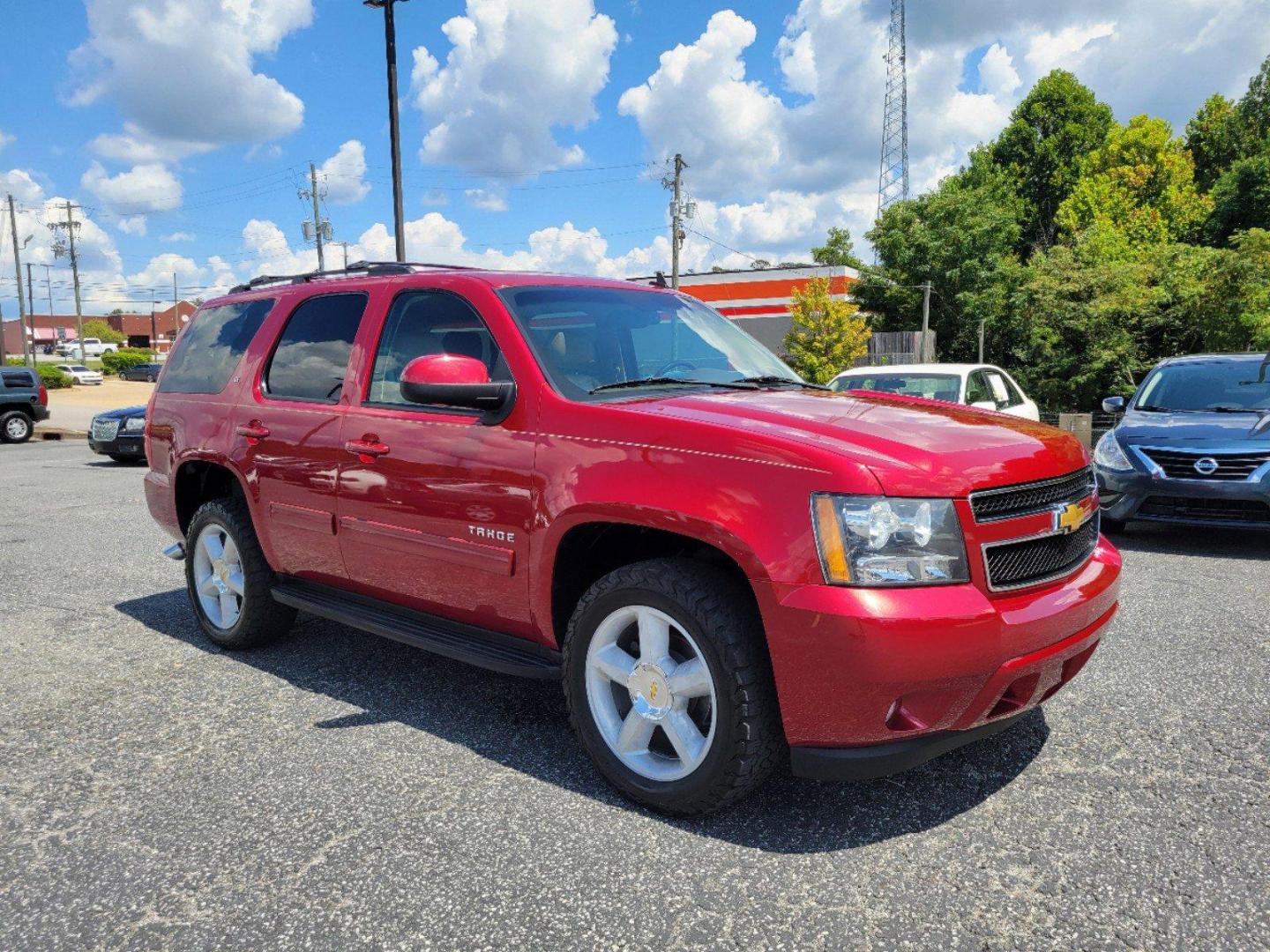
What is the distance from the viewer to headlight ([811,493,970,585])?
2.51 metres

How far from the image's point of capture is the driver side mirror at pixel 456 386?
3.15m

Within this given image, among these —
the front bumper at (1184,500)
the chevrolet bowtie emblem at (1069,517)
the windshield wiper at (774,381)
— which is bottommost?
the front bumper at (1184,500)

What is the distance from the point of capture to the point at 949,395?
404 inches

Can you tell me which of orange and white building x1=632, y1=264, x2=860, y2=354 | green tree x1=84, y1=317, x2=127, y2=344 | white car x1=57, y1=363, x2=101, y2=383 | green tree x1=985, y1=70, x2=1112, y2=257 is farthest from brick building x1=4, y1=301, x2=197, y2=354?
green tree x1=985, y1=70, x2=1112, y2=257

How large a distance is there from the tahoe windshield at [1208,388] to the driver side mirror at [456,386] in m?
6.92

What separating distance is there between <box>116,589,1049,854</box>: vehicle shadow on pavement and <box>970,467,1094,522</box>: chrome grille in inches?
33.5

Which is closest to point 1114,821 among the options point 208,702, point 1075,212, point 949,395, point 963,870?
point 963,870

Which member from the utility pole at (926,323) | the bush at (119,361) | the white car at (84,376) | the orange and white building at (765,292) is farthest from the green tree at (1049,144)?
the bush at (119,361)

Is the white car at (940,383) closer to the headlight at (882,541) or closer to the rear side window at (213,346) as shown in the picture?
the rear side window at (213,346)

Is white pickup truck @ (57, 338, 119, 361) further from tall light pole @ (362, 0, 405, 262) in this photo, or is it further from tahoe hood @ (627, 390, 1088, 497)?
tahoe hood @ (627, 390, 1088, 497)

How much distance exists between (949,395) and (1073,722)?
7.12 metres

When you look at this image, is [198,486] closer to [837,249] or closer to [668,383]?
[668,383]

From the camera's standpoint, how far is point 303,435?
13.3 feet

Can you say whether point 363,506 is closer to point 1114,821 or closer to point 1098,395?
point 1114,821
